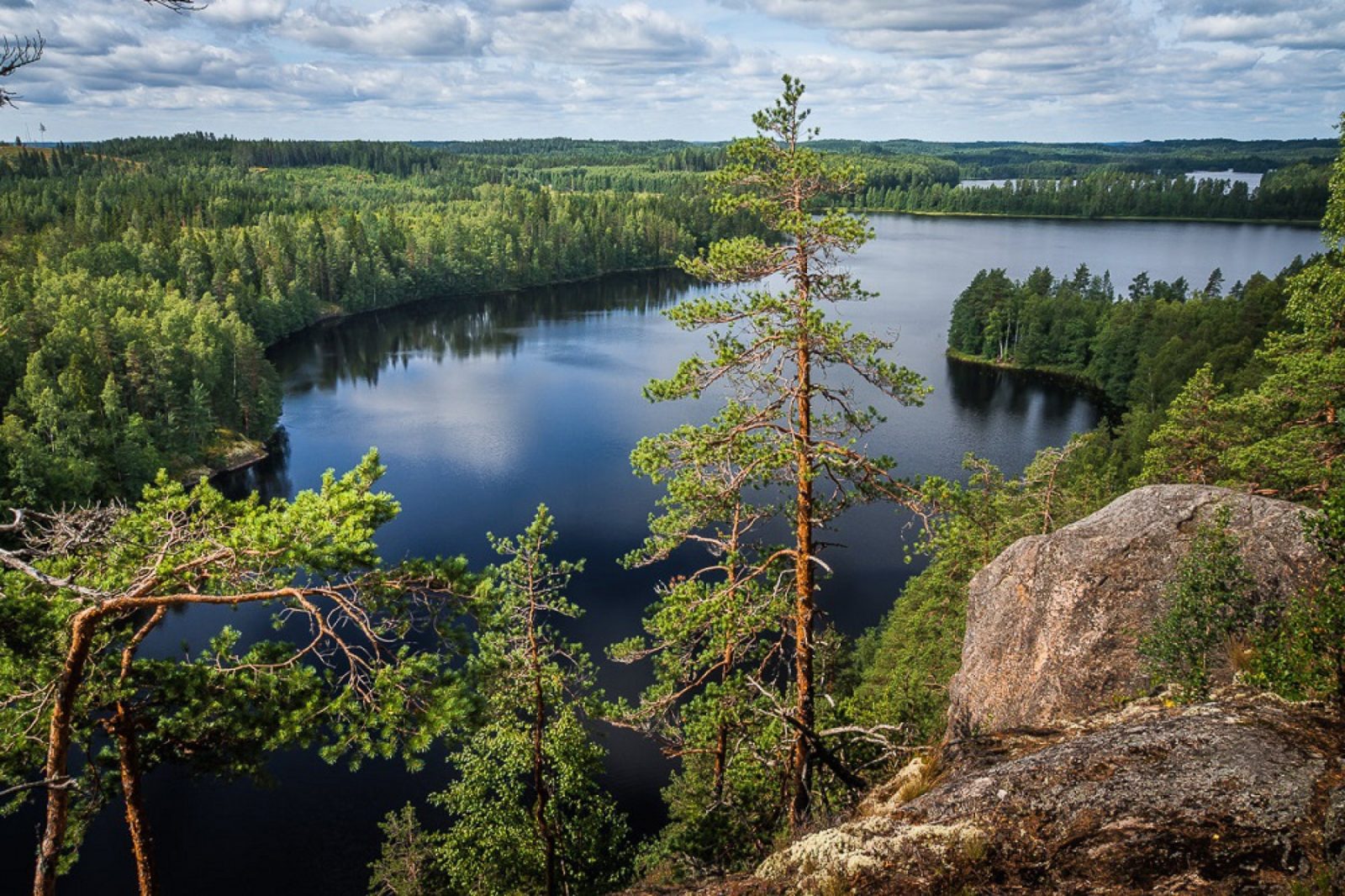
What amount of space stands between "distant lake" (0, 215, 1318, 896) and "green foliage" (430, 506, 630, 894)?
25.8ft

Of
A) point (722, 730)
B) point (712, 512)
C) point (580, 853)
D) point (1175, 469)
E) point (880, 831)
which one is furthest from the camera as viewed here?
point (1175, 469)

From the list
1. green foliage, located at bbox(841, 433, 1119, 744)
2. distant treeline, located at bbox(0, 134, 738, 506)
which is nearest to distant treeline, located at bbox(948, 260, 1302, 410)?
green foliage, located at bbox(841, 433, 1119, 744)

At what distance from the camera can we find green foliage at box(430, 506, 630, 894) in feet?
45.0

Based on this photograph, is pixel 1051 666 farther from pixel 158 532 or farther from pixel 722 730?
pixel 158 532

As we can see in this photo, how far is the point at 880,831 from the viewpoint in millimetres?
6602

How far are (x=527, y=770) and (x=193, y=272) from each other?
8689 cm

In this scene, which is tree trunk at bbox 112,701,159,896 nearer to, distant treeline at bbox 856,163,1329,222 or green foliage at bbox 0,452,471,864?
green foliage at bbox 0,452,471,864

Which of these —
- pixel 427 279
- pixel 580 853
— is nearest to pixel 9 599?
pixel 580 853

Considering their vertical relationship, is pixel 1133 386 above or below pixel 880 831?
below

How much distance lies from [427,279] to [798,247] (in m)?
114

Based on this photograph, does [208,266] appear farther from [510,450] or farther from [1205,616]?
[1205,616]

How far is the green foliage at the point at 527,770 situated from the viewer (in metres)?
13.7

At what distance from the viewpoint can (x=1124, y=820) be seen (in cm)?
599

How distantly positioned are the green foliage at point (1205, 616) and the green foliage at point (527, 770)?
866 cm
